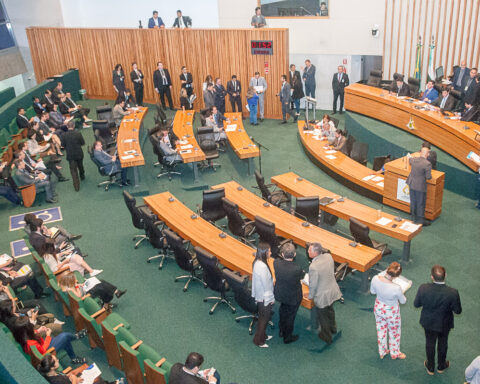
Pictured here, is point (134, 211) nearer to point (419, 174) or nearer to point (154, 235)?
point (154, 235)

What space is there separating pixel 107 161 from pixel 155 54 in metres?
7.43

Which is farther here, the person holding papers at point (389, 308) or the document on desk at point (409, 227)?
the document on desk at point (409, 227)

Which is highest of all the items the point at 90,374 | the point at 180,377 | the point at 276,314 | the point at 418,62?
the point at 418,62

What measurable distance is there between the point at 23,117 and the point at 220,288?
30.8 ft

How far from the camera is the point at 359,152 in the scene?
11703 millimetres

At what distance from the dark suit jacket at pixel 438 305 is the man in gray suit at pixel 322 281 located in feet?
3.35

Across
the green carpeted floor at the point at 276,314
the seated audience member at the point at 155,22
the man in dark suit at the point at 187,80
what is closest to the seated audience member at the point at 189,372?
the green carpeted floor at the point at 276,314

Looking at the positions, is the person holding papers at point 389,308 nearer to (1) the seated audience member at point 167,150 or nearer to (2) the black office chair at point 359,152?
(2) the black office chair at point 359,152

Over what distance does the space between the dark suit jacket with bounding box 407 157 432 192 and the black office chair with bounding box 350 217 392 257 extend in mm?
1809

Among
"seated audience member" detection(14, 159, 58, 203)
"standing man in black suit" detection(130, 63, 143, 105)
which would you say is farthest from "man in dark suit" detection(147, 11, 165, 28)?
"seated audience member" detection(14, 159, 58, 203)

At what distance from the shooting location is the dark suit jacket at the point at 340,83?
16030 millimetres

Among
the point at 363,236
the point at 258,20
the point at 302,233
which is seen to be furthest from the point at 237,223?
the point at 258,20

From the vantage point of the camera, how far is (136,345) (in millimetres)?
5801

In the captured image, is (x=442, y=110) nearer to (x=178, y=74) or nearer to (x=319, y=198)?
(x=319, y=198)
